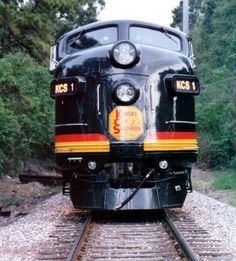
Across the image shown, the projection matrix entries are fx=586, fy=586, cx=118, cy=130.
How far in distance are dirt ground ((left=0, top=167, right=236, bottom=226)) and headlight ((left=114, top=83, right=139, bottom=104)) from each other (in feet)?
13.2

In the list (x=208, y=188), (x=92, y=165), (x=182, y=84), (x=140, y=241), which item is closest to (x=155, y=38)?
(x=182, y=84)

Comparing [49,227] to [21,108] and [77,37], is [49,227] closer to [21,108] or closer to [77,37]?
[77,37]

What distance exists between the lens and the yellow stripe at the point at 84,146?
8289 millimetres

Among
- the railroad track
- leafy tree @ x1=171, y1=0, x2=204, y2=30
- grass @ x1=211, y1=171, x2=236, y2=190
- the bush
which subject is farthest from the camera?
leafy tree @ x1=171, y1=0, x2=204, y2=30

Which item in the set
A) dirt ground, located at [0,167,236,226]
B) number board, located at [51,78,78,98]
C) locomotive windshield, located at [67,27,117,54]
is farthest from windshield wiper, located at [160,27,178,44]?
dirt ground, located at [0,167,236,226]

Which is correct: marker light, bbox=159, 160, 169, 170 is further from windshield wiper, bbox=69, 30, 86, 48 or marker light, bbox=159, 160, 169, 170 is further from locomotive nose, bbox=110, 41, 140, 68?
windshield wiper, bbox=69, 30, 86, 48

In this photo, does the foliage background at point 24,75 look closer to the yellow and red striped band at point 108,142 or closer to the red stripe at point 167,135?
the yellow and red striped band at point 108,142

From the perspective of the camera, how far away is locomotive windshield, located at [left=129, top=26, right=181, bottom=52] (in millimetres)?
9156

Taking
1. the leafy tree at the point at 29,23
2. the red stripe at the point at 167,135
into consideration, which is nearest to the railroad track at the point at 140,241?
the red stripe at the point at 167,135

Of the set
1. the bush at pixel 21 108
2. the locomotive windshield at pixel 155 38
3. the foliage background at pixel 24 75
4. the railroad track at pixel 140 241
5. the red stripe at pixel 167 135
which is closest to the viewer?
the railroad track at pixel 140 241

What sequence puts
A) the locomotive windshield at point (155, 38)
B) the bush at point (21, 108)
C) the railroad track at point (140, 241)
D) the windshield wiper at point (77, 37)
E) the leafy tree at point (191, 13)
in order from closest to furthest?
the railroad track at point (140, 241) < the locomotive windshield at point (155, 38) < the windshield wiper at point (77, 37) < the bush at point (21, 108) < the leafy tree at point (191, 13)

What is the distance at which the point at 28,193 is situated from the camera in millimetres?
16250

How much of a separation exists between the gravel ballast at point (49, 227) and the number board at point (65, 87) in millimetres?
1908

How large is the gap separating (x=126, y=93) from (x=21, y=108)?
5962 mm
